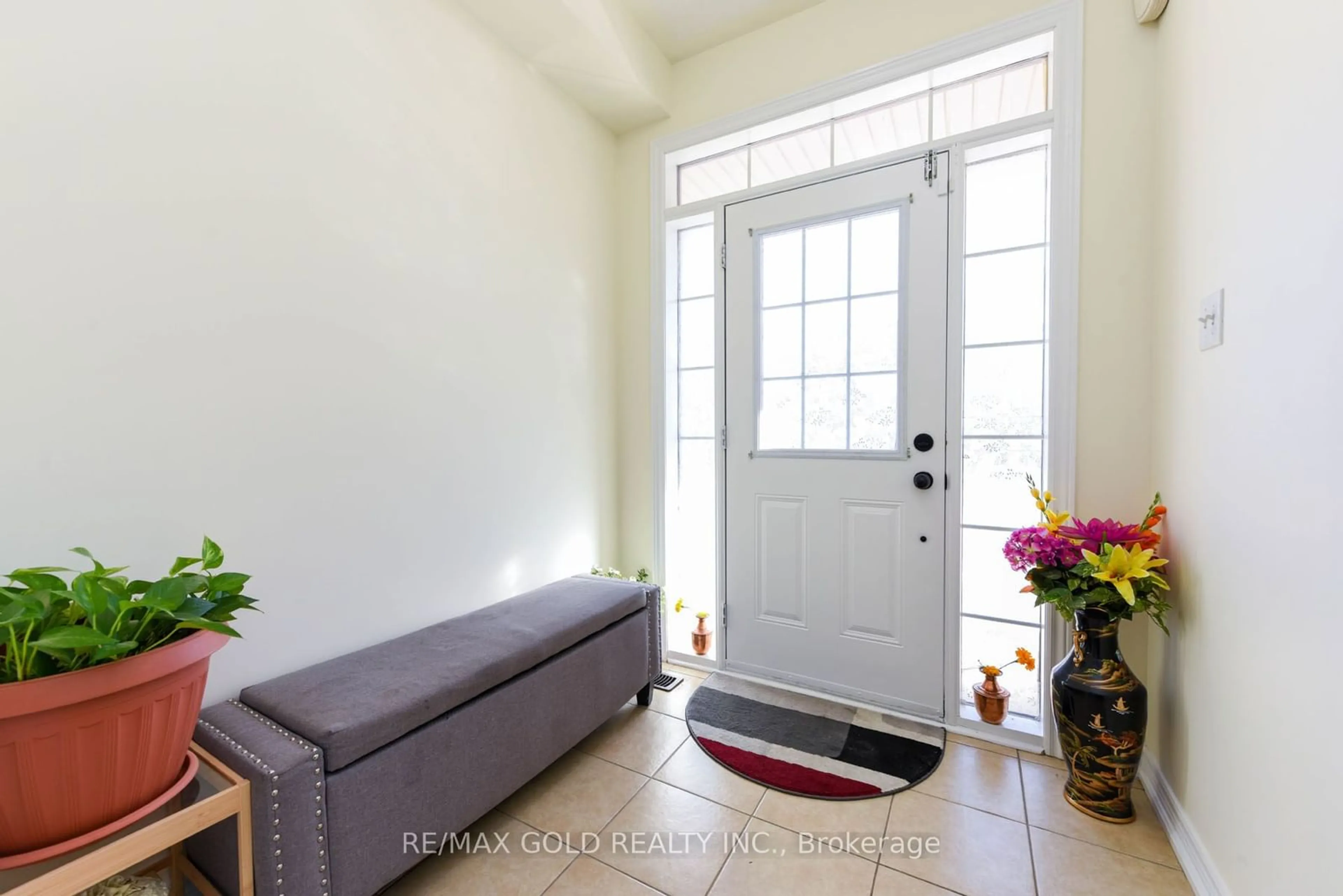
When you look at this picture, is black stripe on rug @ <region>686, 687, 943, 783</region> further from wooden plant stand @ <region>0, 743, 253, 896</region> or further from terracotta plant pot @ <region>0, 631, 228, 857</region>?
terracotta plant pot @ <region>0, 631, 228, 857</region>

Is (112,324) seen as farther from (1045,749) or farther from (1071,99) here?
(1045,749)

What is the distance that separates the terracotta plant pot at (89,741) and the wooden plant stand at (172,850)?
49mm

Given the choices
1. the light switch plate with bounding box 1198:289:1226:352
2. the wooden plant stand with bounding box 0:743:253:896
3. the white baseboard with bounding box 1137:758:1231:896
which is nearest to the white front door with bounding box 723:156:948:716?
the white baseboard with bounding box 1137:758:1231:896

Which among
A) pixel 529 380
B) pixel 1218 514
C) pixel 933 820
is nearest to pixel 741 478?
pixel 529 380

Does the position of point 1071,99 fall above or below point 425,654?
above

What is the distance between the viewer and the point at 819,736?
199 centimetres

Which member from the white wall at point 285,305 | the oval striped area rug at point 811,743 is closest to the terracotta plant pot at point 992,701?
the oval striped area rug at point 811,743

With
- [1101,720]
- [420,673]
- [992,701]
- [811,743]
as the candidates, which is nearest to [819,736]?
[811,743]

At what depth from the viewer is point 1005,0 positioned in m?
1.88

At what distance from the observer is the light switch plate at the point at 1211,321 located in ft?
4.20

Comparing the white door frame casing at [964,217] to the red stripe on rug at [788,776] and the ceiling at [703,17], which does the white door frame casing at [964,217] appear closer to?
the ceiling at [703,17]

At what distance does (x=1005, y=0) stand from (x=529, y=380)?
2224 mm

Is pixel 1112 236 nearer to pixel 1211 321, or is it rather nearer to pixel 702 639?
pixel 1211 321

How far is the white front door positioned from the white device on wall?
0.63 m
